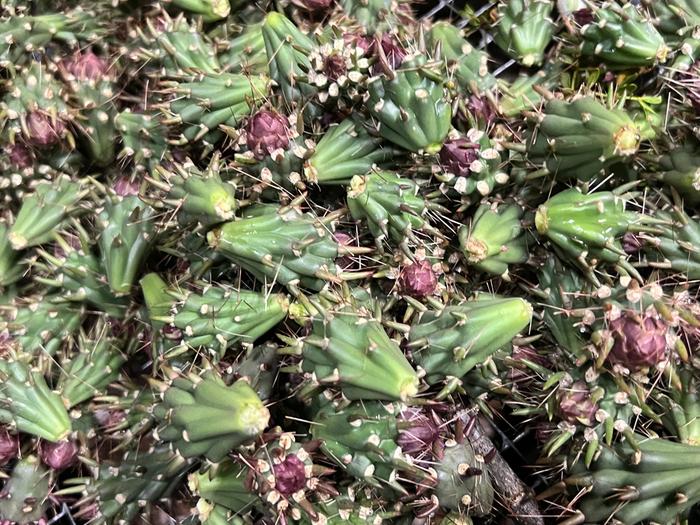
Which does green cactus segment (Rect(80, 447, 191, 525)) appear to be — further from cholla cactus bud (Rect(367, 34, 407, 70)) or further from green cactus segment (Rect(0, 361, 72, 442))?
cholla cactus bud (Rect(367, 34, 407, 70))


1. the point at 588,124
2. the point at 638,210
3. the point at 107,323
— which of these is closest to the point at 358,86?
the point at 588,124

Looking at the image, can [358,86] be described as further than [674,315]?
Yes

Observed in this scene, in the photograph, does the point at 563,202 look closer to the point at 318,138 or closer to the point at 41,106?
the point at 318,138

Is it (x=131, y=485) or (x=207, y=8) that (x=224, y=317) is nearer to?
(x=131, y=485)

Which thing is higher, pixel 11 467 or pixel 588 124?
pixel 588 124

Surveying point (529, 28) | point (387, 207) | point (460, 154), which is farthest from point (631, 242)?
point (529, 28)

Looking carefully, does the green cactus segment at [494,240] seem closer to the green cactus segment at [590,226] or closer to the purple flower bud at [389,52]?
the green cactus segment at [590,226]

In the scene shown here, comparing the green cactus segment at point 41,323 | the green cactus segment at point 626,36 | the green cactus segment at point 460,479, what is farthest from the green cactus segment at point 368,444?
the green cactus segment at point 626,36
